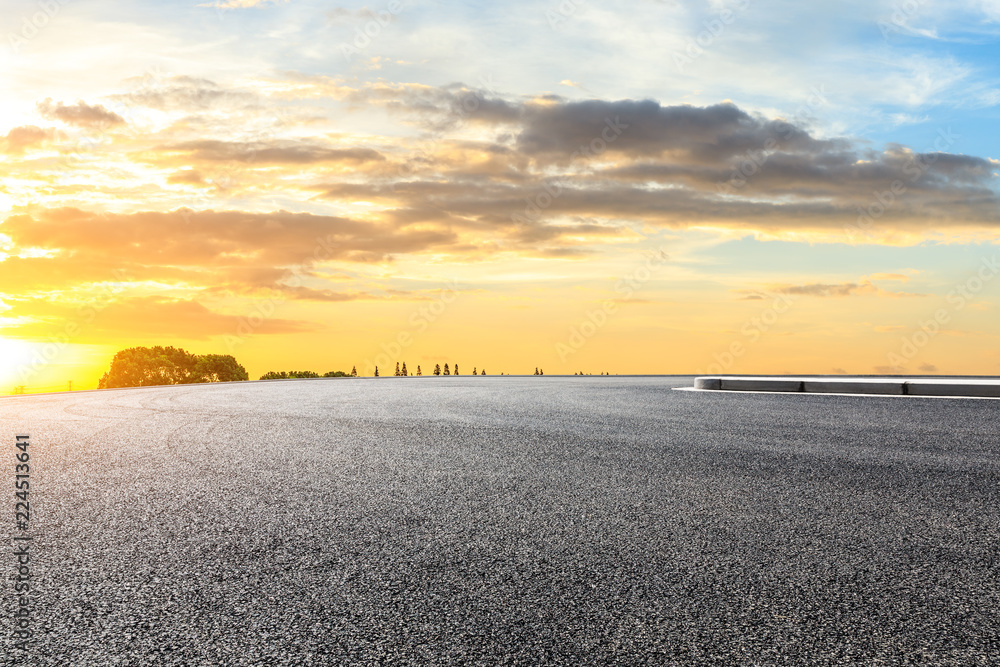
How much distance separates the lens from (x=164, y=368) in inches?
2630

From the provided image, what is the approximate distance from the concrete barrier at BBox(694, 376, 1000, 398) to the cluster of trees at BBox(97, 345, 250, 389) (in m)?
48.2

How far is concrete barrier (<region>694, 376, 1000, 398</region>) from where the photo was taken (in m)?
19.2

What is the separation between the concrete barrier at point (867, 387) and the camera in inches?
758

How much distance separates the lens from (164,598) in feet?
15.3

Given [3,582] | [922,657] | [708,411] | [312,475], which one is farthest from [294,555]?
[708,411]

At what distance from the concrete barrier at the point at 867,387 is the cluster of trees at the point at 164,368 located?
48241 mm

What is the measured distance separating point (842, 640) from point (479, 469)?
511cm

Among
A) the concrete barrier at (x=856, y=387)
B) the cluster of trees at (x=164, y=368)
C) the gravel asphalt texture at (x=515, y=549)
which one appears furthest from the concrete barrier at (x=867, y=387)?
the cluster of trees at (x=164, y=368)

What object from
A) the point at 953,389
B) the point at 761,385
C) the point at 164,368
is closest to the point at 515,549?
the point at 953,389

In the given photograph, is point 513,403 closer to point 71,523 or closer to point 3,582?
point 71,523

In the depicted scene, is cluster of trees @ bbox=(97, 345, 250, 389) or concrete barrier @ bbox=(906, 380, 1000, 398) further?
cluster of trees @ bbox=(97, 345, 250, 389)

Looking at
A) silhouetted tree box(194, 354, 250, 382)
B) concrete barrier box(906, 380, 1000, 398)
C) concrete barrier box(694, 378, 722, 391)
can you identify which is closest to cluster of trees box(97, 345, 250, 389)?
silhouetted tree box(194, 354, 250, 382)

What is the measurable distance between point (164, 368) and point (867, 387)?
2376 inches

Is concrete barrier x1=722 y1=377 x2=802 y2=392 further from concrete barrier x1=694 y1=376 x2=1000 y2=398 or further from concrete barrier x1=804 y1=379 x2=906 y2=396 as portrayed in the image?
concrete barrier x1=804 y1=379 x2=906 y2=396
